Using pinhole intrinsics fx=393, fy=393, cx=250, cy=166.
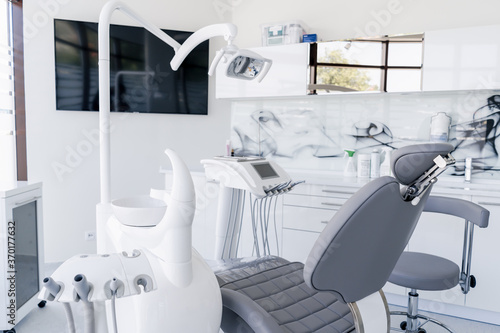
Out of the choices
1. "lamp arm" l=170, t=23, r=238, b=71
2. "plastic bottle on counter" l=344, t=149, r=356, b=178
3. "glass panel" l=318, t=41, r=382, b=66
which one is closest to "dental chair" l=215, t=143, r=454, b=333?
"lamp arm" l=170, t=23, r=238, b=71

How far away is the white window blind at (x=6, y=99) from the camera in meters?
3.23

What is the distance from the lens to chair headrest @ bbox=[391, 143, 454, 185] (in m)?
1.07

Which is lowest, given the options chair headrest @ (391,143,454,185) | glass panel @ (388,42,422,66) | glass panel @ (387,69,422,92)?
chair headrest @ (391,143,454,185)

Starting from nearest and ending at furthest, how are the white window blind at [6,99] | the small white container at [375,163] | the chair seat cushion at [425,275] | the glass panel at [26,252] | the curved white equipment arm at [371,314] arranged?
the curved white equipment arm at [371,314]
the chair seat cushion at [425,275]
the glass panel at [26,252]
the small white container at [375,163]
the white window blind at [6,99]

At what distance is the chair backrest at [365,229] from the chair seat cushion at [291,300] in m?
0.20

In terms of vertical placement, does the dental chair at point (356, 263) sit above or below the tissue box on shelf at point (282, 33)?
below

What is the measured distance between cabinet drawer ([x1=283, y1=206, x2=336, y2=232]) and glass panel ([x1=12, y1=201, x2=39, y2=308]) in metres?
1.79

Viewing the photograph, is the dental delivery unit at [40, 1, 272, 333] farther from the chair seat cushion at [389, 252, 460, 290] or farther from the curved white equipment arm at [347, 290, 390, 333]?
the chair seat cushion at [389, 252, 460, 290]

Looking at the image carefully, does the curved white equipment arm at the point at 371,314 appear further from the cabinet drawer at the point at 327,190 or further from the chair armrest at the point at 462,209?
the cabinet drawer at the point at 327,190

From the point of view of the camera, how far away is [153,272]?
115cm

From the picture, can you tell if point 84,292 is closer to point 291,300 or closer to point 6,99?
point 291,300

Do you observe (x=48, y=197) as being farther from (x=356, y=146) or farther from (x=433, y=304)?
(x=433, y=304)

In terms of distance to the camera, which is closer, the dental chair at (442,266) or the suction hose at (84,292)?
the suction hose at (84,292)

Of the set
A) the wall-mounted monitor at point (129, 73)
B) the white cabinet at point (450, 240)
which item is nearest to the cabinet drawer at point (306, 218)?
the white cabinet at point (450, 240)
